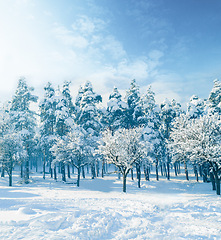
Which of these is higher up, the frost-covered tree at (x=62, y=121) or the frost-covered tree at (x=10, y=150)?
the frost-covered tree at (x=62, y=121)

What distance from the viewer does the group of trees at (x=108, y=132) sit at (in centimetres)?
2202

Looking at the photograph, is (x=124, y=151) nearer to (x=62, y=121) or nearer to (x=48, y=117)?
(x=62, y=121)

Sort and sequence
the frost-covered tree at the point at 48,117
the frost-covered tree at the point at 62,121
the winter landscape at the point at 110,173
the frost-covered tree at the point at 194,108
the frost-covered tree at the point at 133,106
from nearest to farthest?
the winter landscape at the point at 110,173 → the frost-covered tree at the point at 62,121 → the frost-covered tree at the point at 48,117 → the frost-covered tree at the point at 133,106 → the frost-covered tree at the point at 194,108

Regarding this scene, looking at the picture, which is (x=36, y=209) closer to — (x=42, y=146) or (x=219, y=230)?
(x=219, y=230)

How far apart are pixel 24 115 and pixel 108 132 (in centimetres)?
1473

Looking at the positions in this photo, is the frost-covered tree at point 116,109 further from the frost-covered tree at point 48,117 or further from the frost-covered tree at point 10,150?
the frost-covered tree at point 10,150

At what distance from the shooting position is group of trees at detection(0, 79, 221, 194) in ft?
72.2

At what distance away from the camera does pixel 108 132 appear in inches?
1033

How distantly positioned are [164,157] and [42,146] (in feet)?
94.6

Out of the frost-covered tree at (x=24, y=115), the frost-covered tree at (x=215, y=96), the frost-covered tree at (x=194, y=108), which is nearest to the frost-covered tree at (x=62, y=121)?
the frost-covered tree at (x=24, y=115)

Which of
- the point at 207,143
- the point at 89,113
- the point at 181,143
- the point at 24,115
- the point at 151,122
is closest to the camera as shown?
the point at 207,143

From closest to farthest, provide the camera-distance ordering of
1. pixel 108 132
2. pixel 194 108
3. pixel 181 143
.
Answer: pixel 181 143
pixel 108 132
pixel 194 108

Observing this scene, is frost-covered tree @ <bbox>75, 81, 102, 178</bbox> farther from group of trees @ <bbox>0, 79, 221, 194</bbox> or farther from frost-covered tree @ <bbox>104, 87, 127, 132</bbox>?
frost-covered tree @ <bbox>104, 87, 127, 132</bbox>

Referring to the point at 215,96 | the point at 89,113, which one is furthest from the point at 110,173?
the point at 215,96
